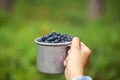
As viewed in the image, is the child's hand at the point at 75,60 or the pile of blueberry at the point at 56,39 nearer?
the child's hand at the point at 75,60

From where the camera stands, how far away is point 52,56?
200 cm

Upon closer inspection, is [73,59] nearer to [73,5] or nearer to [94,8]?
[94,8]

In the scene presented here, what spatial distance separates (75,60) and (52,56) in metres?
0.16

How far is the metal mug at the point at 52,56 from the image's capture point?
199 cm

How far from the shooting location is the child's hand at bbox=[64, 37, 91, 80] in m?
1.87

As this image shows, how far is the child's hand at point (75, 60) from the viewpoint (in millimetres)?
1871

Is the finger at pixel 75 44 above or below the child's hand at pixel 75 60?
above

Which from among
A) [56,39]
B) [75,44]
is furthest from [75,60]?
[56,39]

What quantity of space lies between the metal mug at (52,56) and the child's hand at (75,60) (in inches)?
1.9

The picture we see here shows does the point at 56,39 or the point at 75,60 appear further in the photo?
the point at 56,39

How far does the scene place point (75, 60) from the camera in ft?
6.22

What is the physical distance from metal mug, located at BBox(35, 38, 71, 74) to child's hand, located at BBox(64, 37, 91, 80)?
47 millimetres

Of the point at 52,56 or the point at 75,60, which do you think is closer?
the point at 75,60

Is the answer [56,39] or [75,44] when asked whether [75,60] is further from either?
[56,39]
